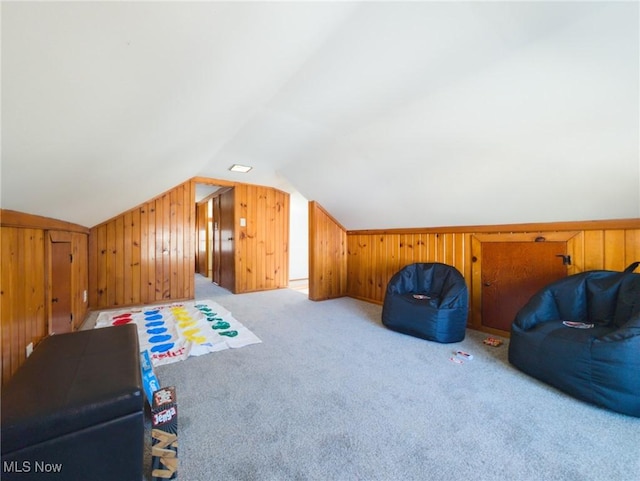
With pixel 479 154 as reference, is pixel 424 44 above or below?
above

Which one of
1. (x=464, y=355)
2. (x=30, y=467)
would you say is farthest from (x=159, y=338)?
(x=464, y=355)

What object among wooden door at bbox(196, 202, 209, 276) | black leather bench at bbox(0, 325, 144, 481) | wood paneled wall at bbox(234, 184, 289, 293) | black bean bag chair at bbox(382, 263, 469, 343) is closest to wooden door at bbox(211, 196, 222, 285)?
wood paneled wall at bbox(234, 184, 289, 293)

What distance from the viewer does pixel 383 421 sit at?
1.46m

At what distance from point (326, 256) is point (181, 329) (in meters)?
2.31

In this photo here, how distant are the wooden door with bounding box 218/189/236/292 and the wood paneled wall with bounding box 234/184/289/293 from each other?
0.51ft

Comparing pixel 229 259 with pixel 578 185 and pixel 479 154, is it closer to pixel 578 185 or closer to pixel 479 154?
pixel 479 154

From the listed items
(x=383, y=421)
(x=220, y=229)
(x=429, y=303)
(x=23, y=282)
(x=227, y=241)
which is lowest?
(x=383, y=421)

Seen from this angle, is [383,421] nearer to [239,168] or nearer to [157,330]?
[157,330]

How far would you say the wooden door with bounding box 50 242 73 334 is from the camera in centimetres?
220

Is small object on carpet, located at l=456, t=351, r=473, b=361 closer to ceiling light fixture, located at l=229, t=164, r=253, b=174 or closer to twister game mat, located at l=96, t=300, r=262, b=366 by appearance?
twister game mat, located at l=96, t=300, r=262, b=366

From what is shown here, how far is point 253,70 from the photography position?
1.22 meters

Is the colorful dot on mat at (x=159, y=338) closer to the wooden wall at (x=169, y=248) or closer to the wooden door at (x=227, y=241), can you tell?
the wooden wall at (x=169, y=248)

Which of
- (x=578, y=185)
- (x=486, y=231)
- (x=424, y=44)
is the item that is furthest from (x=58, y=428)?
(x=486, y=231)

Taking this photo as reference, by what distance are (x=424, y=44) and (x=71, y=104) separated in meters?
1.49
